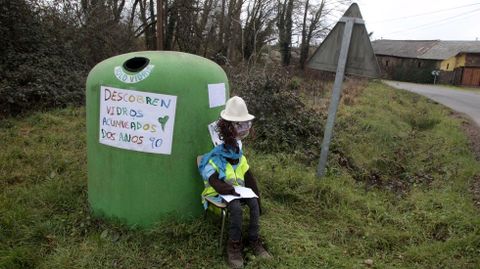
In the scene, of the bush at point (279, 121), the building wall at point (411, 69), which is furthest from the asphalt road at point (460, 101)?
the building wall at point (411, 69)

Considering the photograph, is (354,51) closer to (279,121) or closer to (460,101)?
(279,121)

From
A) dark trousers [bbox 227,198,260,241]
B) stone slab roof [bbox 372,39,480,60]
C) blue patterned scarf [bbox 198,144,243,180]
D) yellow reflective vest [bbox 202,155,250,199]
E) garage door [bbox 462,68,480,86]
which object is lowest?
dark trousers [bbox 227,198,260,241]

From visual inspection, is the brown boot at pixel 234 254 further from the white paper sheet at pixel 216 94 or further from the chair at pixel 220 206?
the white paper sheet at pixel 216 94

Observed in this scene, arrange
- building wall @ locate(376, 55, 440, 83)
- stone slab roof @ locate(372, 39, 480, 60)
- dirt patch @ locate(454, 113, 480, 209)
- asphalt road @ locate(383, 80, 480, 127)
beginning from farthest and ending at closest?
1. stone slab roof @ locate(372, 39, 480, 60)
2. building wall @ locate(376, 55, 440, 83)
3. asphalt road @ locate(383, 80, 480, 127)
4. dirt patch @ locate(454, 113, 480, 209)

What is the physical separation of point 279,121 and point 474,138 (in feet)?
17.0

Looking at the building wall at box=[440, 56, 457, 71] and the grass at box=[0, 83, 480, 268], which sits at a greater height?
the building wall at box=[440, 56, 457, 71]

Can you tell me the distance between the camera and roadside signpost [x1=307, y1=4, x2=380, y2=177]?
168 inches

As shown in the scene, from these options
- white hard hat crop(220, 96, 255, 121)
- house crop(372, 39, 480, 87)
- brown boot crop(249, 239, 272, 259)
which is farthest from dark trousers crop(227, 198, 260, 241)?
house crop(372, 39, 480, 87)

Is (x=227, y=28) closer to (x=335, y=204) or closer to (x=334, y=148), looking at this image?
(x=334, y=148)

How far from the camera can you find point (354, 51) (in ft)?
14.2

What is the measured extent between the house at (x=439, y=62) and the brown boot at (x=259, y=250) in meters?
40.9

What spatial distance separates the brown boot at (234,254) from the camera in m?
3.01

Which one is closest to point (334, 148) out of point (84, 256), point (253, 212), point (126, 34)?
point (253, 212)

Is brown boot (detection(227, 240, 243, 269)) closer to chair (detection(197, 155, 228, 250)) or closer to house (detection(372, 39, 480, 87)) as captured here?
chair (detection(197, 155, 228, 250))
